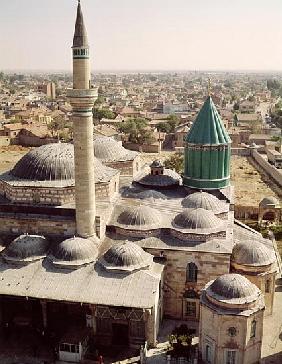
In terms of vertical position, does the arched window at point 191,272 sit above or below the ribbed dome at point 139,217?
below

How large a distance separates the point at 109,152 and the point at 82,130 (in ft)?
29.8

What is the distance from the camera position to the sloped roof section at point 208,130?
26625 mm

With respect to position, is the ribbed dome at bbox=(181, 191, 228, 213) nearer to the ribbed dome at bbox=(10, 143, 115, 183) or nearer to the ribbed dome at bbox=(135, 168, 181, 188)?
the ribbed dome at bbox=(135, 168, 181, 188)

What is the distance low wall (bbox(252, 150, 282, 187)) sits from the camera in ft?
150

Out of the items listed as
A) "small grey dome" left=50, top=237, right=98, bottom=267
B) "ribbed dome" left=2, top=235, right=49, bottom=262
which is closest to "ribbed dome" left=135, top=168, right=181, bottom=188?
"small grey dome" left=50, top=237, right=98, bottom=267

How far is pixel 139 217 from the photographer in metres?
21.5

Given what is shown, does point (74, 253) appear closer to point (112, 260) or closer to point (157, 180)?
point (112, 260)

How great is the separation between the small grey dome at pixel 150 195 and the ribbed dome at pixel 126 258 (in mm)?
5006

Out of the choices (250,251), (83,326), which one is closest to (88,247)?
(83,326)

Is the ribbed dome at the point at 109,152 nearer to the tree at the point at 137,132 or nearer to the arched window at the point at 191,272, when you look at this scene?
the arched window at the point at 191,272

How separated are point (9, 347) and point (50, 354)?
171 cm

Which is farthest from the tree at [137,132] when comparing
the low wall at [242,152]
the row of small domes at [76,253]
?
the row of small domes at [76,253]

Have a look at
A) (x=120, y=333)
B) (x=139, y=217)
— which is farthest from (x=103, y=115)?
(x=120, y=333)

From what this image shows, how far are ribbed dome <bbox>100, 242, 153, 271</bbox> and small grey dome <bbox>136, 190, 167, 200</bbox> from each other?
501cm
